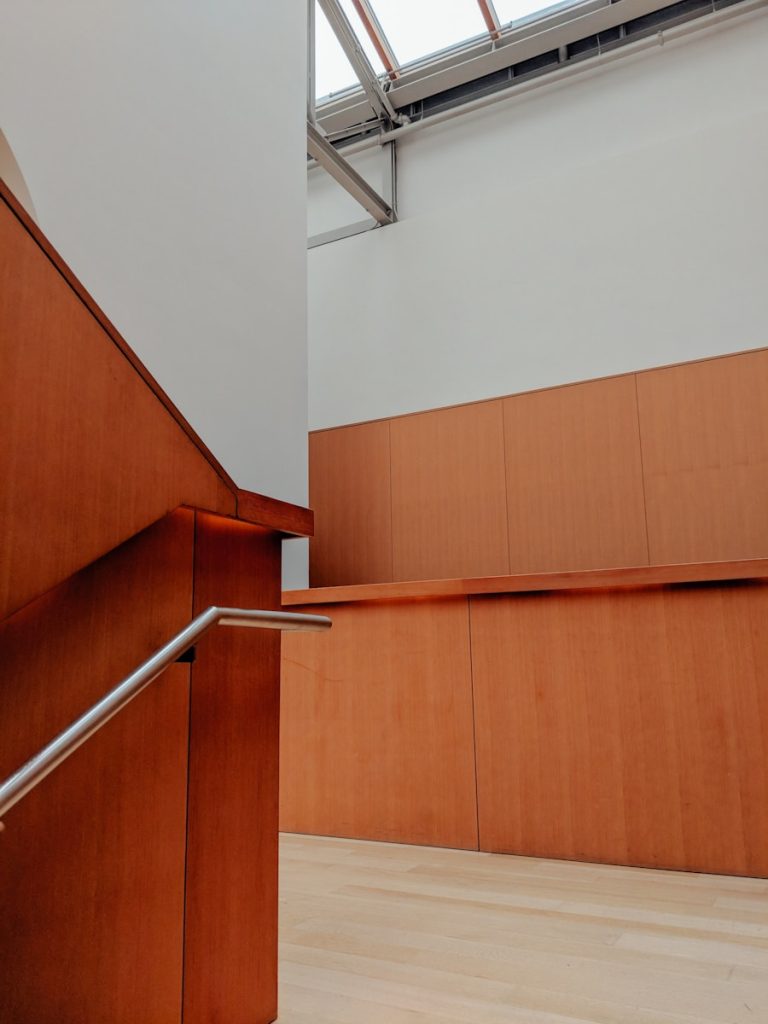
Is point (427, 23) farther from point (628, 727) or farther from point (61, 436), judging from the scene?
point (61, 436)

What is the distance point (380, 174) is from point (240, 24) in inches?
73.7

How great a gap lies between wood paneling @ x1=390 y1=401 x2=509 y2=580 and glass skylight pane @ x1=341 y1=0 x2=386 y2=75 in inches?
99.5

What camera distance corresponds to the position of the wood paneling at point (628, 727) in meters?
2.18

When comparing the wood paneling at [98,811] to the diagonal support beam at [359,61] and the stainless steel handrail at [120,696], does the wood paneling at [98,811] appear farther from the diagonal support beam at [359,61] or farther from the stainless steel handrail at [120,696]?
the diagonal support beam at [359,61]

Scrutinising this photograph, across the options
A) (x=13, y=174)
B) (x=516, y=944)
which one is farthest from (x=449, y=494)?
(x=516, y=944)

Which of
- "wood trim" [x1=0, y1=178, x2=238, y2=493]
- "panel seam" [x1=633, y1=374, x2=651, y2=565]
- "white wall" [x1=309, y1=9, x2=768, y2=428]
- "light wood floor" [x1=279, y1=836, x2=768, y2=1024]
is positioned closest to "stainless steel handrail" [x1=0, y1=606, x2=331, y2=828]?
"wood trim" [x1=0, y1=178, x2=238, y2=493]

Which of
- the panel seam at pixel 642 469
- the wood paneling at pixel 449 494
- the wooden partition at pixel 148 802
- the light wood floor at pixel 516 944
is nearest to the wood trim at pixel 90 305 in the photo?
the wooden partition at pixel 148 802

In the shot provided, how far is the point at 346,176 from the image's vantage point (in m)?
5.05

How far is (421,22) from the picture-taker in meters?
5.12

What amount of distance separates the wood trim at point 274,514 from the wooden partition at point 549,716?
4.33 ft

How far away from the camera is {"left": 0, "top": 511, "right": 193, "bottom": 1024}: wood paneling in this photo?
89 centimetres

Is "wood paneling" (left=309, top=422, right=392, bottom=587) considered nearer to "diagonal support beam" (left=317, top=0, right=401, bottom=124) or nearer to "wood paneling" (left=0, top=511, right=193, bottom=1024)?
"diagonal support beam" (left=317, top=0, right=401, bottom=124)

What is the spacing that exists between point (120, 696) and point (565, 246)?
433cm

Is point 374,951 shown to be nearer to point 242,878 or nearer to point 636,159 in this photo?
point 242,878
